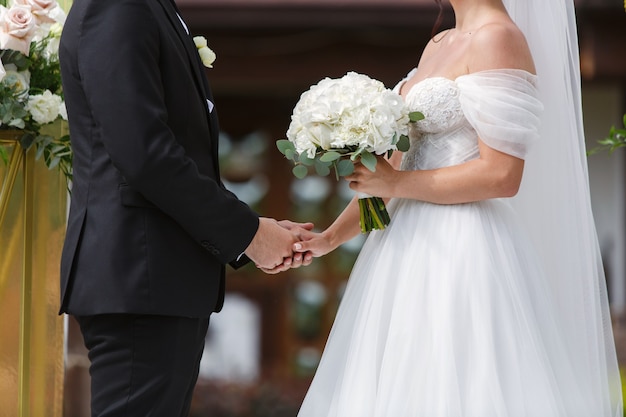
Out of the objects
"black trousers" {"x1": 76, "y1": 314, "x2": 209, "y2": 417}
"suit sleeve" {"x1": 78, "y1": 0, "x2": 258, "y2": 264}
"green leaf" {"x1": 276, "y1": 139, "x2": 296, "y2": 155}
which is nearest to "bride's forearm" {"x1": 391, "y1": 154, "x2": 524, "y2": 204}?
"green leaf" {"x1": 276, "y1": 139, "x2": 296, "y2": 155}

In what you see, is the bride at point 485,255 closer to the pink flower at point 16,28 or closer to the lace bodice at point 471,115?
the lace bodice at point 471,115

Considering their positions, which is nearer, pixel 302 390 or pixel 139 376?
pixel 139 376

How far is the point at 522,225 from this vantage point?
3104 millimetres

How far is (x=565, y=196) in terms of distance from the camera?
3146 mm

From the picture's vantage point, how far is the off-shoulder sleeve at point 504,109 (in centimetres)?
287

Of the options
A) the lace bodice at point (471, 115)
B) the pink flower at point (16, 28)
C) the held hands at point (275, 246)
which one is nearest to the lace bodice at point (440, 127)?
the lace bodice at point (471, 115)

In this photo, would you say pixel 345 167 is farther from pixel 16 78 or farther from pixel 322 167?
pixel 16 78

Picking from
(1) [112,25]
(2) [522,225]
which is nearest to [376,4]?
(2) [522,225]

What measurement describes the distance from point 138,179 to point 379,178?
842 millimetres

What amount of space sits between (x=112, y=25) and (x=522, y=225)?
1.48 m

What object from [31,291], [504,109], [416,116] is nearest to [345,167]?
[416,116]

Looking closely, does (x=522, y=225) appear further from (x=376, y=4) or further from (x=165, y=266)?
(x=376, y=4)

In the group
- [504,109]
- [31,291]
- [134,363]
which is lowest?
[31,291]

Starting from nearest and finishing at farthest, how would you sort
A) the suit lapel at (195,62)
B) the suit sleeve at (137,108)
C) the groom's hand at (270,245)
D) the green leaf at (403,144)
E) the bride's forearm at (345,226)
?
the suit sleeve at (137,108) < the suit lapel at (195,62) < the groom's hand at (270,245) < the green leaf at (403,144) < the bride's forearm at (345,226)
